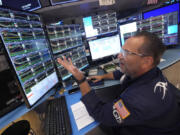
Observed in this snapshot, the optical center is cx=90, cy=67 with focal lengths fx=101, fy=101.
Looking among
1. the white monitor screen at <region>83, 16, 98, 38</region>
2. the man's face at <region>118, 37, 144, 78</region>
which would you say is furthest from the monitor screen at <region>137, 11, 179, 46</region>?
the man's face at <region>118, 37, 144, 78</region>

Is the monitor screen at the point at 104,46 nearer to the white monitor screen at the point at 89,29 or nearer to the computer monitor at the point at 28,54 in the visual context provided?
the white monitor screen at the point at 89,29

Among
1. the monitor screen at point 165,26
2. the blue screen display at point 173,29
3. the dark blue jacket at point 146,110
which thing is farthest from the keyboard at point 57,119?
the blue screen display at point 173,29

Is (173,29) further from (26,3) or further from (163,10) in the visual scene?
(26,3)

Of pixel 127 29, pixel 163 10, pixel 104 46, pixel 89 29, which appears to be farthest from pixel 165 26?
pixel 89 29

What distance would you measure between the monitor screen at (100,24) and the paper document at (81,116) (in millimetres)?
1051

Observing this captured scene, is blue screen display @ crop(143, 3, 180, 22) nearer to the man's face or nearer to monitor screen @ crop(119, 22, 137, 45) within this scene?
monitor screen @ crop(119, 22, 137, 45)

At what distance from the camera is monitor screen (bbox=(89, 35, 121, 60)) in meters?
1.45

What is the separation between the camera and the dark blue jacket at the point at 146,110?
526mm

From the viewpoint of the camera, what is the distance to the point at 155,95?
1.81 feet

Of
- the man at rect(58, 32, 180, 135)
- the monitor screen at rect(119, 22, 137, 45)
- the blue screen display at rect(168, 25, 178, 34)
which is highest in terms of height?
the monitor screen at rect(119, 22, 137, 45)

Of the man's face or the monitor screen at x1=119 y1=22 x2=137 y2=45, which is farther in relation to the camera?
the monitor screen at x1=119 y1=22 x2=137 y2=45

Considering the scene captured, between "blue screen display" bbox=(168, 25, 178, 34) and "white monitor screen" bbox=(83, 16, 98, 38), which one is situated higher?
"white monitor screen" bbox=(83, 16, 98, 38)

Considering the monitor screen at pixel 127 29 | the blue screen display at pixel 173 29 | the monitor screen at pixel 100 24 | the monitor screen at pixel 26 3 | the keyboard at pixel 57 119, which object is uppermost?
the monitor screen at pixel 26 3

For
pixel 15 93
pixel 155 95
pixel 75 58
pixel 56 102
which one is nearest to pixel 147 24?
Result: pixel 75 58
